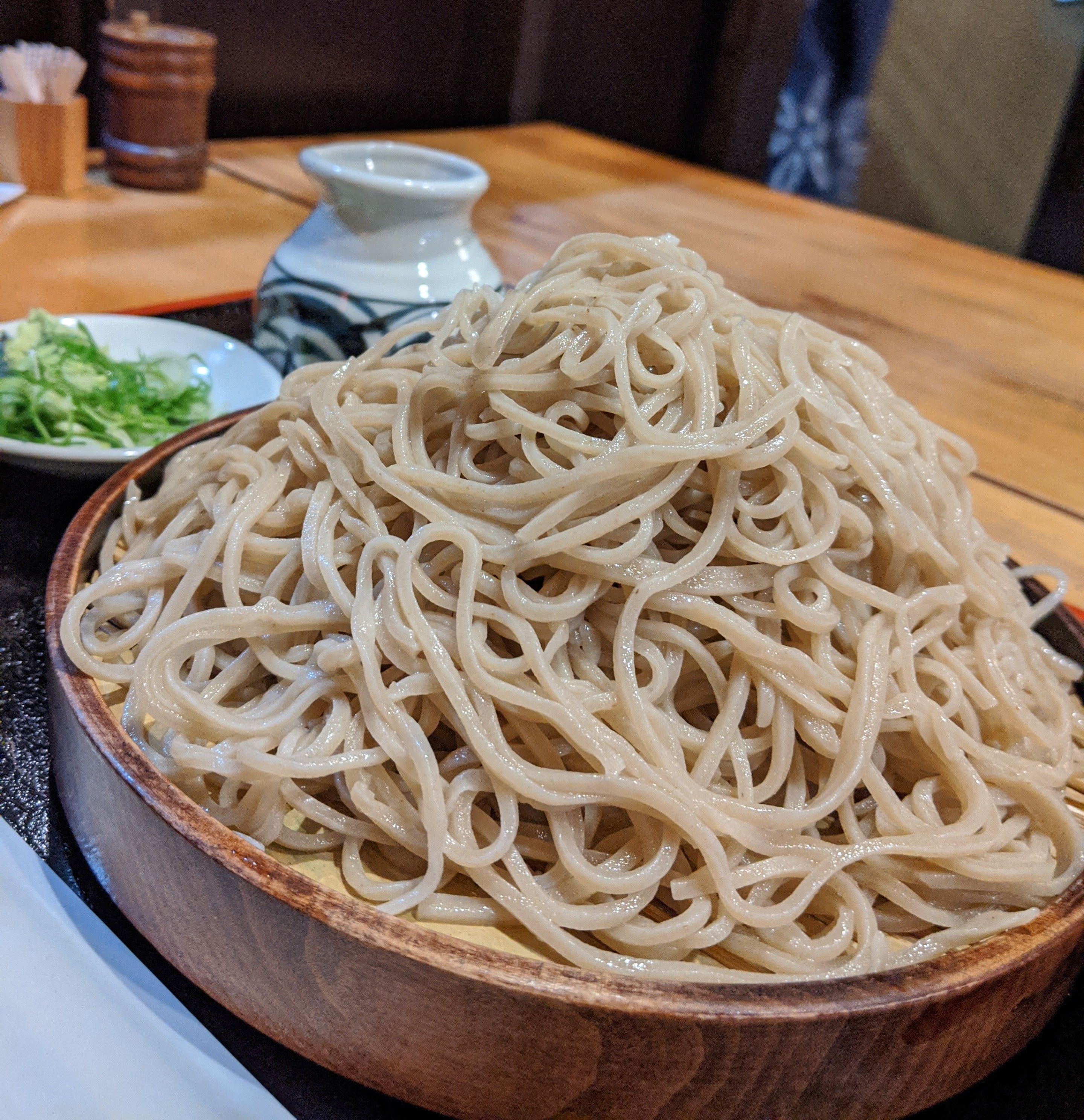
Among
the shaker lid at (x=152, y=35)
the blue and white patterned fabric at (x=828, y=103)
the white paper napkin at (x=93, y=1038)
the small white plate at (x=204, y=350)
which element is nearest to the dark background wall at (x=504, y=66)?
the blue and white patterned fabric at (x=828, y=103)

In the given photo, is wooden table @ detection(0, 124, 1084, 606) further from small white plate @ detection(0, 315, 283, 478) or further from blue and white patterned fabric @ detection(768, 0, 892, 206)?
blue and white patterned fabric @ detection(768, 0, 892, 206)

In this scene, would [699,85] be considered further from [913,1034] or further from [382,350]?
[913,1034]

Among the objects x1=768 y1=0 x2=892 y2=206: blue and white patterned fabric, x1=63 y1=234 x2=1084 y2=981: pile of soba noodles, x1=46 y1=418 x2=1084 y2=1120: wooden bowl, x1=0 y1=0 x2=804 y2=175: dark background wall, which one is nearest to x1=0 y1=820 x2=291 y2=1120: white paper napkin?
x1=46 y1=418 x2=1084 y2=1120: wooden bowl

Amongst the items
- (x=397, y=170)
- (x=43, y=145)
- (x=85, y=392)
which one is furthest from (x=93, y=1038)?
(x=43, y=145)

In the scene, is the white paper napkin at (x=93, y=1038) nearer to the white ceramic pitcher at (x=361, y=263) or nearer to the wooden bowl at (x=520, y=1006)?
the wooden bowl at (x=520, y=1006)

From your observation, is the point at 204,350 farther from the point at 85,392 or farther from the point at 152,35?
the point at 152,35

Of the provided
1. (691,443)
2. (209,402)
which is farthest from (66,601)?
(209,402)
